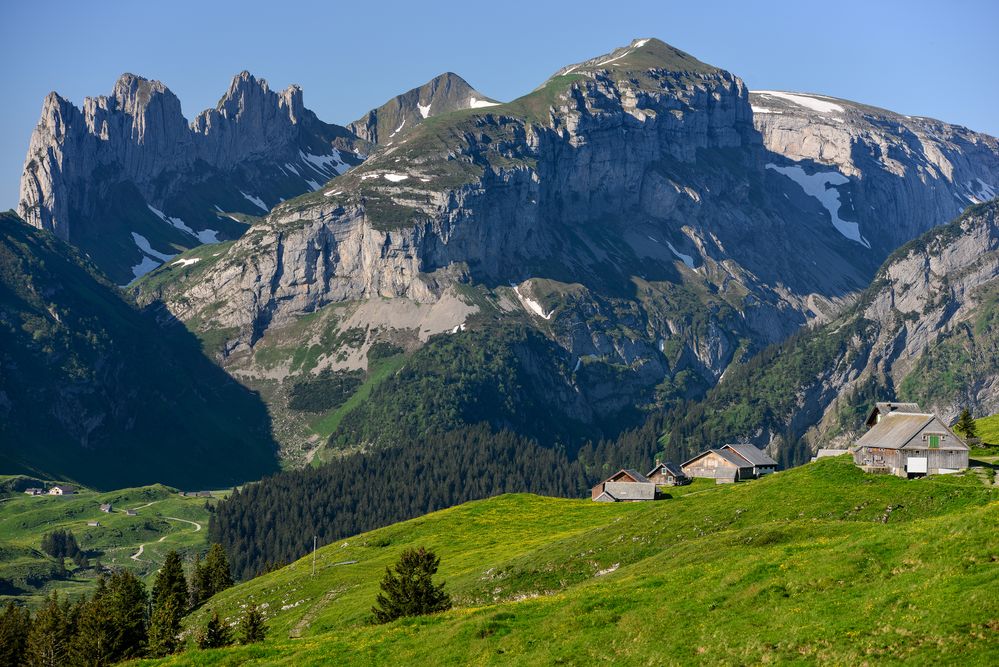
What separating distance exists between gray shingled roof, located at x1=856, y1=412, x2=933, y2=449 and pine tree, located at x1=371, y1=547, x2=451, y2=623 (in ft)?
153

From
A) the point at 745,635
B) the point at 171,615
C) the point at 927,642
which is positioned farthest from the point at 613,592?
the point at 171,615

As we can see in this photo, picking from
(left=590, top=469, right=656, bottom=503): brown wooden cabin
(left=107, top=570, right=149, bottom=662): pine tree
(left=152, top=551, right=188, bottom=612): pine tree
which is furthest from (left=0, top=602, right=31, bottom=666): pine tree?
(left=590, top=469, right=656, bottom=503): brown wooden cabin

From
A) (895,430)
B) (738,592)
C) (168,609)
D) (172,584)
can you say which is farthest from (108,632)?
(895,430)

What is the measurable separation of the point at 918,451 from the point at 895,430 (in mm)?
4881

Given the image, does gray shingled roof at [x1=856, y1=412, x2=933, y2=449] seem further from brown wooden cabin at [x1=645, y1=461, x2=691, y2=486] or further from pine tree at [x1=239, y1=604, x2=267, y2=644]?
pine tree at [x1=239, y1=604, x2=267, y2=644]

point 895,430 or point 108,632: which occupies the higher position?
point 895,430

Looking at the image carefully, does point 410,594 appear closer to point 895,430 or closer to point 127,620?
point 127,620

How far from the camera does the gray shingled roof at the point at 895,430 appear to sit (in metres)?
106

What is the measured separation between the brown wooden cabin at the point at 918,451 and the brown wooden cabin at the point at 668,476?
5216cm

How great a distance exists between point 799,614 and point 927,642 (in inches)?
262

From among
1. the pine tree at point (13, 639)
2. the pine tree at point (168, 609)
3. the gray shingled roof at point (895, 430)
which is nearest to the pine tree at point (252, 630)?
the pine tree at point (168, 609)

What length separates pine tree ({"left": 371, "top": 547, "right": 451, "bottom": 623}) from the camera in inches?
3157

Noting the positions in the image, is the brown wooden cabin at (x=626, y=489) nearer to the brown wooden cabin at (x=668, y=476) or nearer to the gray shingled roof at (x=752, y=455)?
the brown wooden cabin at (x=668, y=476)

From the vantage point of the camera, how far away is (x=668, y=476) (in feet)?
529
